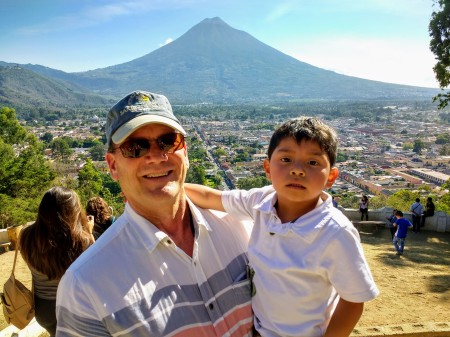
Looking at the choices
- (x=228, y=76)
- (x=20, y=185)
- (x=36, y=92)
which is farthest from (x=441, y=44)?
(x=228, y=76)

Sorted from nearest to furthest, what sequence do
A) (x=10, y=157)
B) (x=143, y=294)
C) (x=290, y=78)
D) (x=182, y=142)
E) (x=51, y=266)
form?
(x=143, y=294) → (x=182, y=142) → (x=51, y=266) → (x=10, y=157) → (x=290, y=78)

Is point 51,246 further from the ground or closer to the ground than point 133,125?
closer to the ground

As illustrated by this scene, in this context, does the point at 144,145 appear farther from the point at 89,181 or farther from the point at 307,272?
the point at 89,181

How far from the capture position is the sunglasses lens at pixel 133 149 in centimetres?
153

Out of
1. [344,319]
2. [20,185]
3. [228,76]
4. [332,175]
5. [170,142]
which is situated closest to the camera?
[344,319]

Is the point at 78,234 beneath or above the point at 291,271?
beneath

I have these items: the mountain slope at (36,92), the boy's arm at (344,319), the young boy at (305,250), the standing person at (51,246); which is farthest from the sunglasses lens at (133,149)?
the mountain slope at (36,92)

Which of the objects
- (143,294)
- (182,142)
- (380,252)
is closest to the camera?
(143,294)

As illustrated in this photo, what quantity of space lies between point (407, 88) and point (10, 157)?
620ft

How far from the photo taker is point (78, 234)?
2561 millimetres

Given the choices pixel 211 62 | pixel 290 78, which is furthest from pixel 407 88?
pixel 211 62

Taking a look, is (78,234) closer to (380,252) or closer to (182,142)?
(182,142)

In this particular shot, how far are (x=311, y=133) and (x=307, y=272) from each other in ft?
1.83

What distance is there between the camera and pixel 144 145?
5.07 feet
